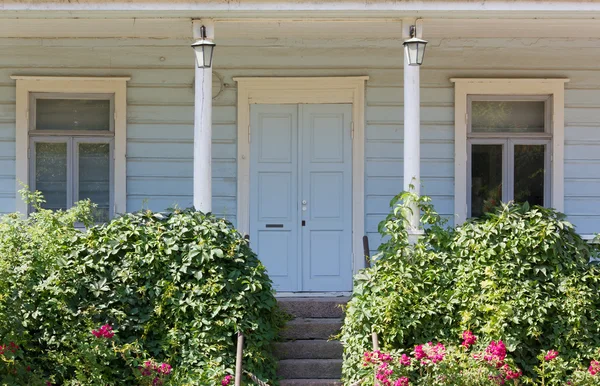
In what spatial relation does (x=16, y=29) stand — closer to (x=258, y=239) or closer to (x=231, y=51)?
(x=231, y=51)

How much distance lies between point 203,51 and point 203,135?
30.5 inches

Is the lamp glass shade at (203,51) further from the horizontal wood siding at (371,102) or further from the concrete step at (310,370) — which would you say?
the concrete step at (310,370)

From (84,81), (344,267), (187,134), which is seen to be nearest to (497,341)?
(344,267)

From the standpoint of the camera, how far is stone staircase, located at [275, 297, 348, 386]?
7121mm

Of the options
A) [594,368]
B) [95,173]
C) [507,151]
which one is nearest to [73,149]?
[95,173]

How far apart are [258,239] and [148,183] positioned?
140 cm

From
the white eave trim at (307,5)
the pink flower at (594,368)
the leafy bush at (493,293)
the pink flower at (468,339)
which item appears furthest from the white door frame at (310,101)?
the pink flower at (594,368)

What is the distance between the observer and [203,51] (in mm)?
7246

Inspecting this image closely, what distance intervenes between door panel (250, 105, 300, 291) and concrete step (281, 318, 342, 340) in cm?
139

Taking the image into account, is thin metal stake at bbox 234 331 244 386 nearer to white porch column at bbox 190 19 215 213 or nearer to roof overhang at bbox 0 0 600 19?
white porch column at bbox 190 19 215 213

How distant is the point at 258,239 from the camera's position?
9016 mm

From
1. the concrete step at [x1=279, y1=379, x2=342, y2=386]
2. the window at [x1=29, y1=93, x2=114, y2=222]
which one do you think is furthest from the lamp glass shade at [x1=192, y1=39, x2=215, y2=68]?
the concrete step at [x1=279, y1=379, x2=342, y2=386]

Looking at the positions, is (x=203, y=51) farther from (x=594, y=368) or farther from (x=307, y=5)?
(x=594, y=368)

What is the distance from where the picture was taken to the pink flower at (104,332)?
20.4ft
